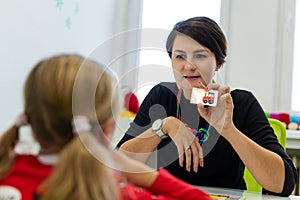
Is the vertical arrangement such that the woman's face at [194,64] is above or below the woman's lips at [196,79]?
above

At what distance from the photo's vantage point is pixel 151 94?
1413 millimetres

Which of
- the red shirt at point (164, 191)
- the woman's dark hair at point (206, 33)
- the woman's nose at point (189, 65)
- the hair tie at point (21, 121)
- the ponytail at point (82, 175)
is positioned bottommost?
the red shirt at point (164, 191)

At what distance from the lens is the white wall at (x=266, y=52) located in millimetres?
2518

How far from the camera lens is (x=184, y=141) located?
106cm

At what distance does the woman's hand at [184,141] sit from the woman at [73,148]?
50 cm

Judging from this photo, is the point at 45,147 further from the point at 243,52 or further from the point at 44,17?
the point at 243,52

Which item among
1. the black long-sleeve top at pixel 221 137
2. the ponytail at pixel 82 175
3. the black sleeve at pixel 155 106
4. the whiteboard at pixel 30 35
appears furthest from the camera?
the whiteboard at pixel 30 35

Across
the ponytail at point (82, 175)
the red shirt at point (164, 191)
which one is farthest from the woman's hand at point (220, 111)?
the ponytail at point (82, 175)

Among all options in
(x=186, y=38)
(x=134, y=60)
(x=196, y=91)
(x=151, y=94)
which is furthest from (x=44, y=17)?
(x=134, y=60)

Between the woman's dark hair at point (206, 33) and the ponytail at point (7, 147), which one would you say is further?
the woman's dark hair at point (206, 33)

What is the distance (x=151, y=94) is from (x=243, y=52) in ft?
4.28

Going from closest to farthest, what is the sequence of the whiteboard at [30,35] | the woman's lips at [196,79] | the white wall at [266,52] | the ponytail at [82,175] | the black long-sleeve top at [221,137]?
the ponytail at [82,175] → the woman's lips at [196,79] → the black long-sleeve top at [221,137] → the whiteboard at [30,35] → the white wall at [266,52]

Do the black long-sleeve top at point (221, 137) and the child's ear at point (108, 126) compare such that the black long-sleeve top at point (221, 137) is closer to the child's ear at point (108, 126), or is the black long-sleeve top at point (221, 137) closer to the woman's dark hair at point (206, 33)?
the woman's dark hair at point (206, 33)

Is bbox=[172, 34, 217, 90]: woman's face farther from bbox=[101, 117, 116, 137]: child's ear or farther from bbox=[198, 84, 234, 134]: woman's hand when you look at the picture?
bbox=[101, 117, 116, 137]: child's ear
